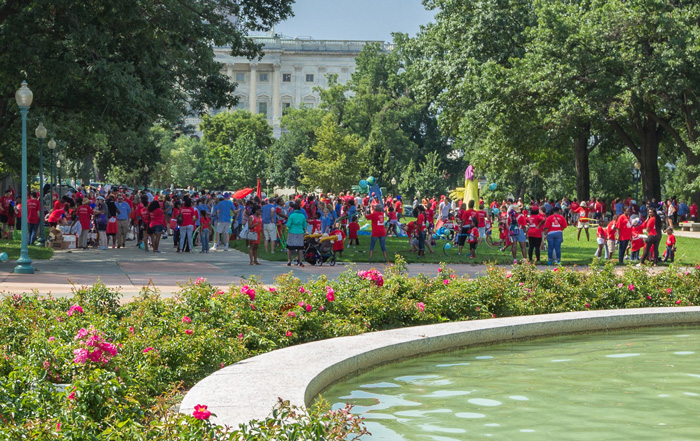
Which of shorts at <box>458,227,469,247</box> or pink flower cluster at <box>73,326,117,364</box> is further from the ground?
shorts at <box>458,227,469,247</box>

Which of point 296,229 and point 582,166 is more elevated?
point 582,166

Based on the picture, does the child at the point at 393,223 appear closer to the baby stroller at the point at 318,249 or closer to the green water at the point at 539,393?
the baby stroller at the point at 318,249

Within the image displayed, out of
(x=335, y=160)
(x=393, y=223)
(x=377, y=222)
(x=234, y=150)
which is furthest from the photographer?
(x=234, y=150)

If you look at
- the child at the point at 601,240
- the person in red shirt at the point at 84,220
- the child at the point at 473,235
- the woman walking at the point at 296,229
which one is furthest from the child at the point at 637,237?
the person in red shirt at the point at 84,220

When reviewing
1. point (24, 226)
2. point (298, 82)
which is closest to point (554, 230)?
point (24, 226)

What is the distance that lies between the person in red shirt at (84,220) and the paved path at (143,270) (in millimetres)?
1020

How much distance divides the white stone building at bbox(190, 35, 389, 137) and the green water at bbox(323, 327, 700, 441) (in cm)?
12515

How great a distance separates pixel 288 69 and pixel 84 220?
365ft

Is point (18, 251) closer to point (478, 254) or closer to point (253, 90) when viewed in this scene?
point (478, 254)

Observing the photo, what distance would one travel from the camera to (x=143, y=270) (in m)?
20.5

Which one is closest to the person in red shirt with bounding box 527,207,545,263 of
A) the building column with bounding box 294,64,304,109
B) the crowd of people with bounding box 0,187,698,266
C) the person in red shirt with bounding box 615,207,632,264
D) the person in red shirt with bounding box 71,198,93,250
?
the crowd of people with bounding box 0,187,698,266

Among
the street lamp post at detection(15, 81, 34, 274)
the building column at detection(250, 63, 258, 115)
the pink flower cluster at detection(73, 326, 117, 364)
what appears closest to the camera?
the pink flower cluster at detection(73, 326, 117, 364)

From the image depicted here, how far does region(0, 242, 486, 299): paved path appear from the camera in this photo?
17.0 m

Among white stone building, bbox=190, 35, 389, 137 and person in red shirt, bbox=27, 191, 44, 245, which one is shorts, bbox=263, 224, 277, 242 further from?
white stone building, bbox=190, 35, 389, 137
